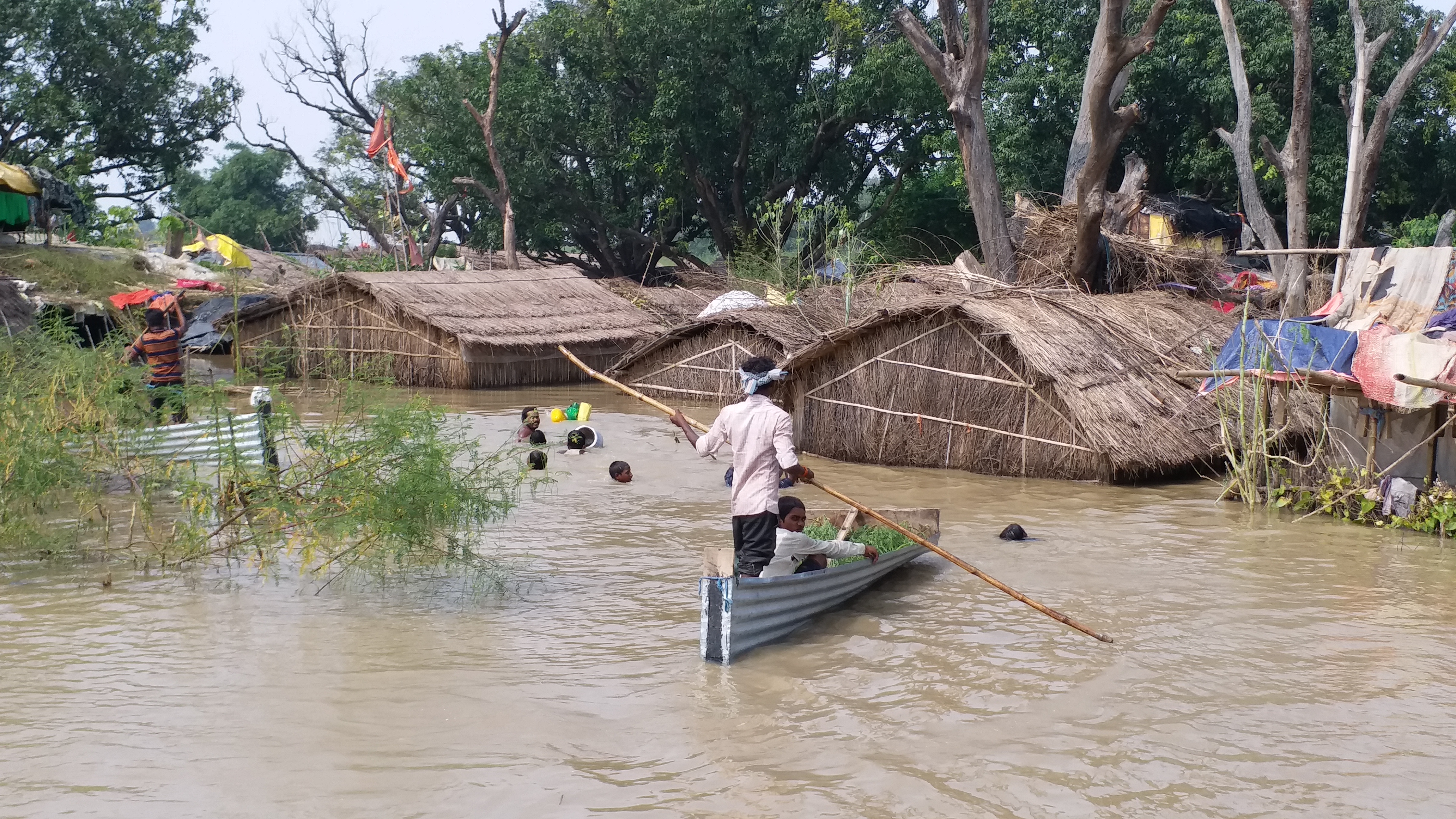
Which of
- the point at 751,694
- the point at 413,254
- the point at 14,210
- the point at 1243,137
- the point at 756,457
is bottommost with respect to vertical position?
the point at 751,694

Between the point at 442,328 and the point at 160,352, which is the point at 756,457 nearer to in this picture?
the point at 160,352

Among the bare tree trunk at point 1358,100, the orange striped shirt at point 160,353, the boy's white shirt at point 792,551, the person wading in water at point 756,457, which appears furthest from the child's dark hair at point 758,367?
the bare tree trunk at point 1358,100

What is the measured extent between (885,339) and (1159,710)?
710 cm

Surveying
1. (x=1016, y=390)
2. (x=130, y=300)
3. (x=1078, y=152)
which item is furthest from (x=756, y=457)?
(x=1078, y=152)

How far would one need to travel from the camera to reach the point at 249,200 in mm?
44250

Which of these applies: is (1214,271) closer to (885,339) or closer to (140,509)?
(885,339)

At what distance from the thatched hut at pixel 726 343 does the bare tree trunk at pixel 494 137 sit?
19.2 feet

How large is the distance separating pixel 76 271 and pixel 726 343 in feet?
38.8

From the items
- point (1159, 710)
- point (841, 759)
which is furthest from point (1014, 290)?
point (841, 759)

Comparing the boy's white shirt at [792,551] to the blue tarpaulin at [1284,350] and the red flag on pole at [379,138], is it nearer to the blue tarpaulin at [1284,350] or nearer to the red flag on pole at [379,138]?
the blue tarpaulin at [1284,350]

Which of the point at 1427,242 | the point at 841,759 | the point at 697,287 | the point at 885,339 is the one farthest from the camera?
the point at 697,287

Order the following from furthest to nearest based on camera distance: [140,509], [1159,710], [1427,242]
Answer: [1427,242]
[140,509]
[1159,710]

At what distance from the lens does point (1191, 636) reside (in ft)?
23.7

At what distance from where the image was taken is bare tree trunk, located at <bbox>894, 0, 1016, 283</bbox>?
14906 mm
